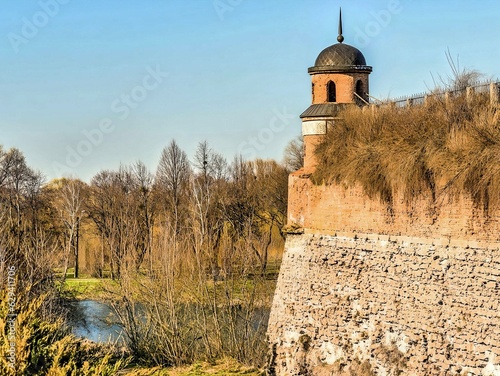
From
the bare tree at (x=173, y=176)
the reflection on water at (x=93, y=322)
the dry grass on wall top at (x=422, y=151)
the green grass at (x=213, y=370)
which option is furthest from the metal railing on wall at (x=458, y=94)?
the bare tree at (x=173, y=176)

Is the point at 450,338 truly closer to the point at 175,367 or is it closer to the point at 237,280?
the point at 175,367

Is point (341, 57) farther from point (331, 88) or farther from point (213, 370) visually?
point (213, 370)

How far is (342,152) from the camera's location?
17000mm

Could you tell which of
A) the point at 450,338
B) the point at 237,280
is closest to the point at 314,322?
the point at 450,338

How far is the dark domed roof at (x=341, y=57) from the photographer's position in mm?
18883

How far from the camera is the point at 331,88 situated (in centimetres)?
1920

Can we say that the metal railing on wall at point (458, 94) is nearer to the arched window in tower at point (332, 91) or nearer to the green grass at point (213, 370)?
the arched window in tower at point (332, 91)

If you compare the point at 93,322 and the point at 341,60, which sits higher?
the point at 341,60

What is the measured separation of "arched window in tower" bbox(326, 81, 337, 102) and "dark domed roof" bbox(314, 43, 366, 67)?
0.51 m

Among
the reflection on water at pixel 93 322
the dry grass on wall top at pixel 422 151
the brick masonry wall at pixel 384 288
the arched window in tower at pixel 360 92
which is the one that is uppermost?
the arched window in tower at pixel 360 92

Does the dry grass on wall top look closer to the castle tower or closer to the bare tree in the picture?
the castle tower

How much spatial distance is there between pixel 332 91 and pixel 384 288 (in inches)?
237

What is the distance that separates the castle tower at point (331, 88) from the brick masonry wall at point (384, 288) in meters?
1.20

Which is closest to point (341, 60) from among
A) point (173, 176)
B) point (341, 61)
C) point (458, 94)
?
point (341, 61)
